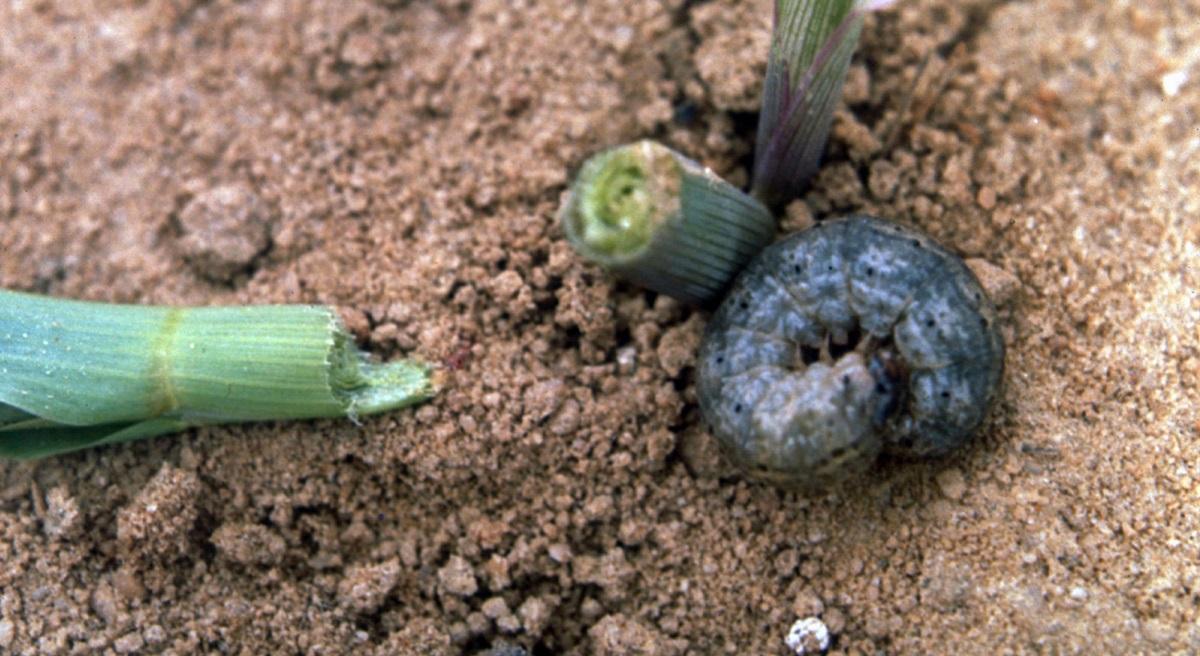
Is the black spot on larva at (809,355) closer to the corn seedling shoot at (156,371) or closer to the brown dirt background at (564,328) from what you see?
the brown dirt background at (564,328)

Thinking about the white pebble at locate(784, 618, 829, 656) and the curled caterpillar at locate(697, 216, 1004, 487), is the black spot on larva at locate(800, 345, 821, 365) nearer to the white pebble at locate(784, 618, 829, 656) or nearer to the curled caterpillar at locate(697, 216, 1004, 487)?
the curled caterpillar at locate(697, 216, 1004, 487)

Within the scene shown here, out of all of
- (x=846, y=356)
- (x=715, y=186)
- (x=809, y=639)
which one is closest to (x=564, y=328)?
(x=715, y=186)

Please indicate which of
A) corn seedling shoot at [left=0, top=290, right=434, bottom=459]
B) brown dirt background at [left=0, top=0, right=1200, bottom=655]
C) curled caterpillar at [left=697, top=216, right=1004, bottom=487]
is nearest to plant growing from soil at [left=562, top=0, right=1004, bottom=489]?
curled caterpillar at [left=697, top=216, right=1004, bottom=487]

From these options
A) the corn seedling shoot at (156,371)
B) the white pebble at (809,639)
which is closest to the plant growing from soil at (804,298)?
the white pebble at (809,639)

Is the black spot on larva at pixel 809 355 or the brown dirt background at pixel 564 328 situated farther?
the black spot on larva at pixel 809 355

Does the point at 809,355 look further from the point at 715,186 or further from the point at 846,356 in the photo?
the point at 715,186

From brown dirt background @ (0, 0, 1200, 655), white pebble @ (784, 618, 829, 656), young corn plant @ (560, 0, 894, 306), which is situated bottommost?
white pebble @ (784, 618, 829, 656)
